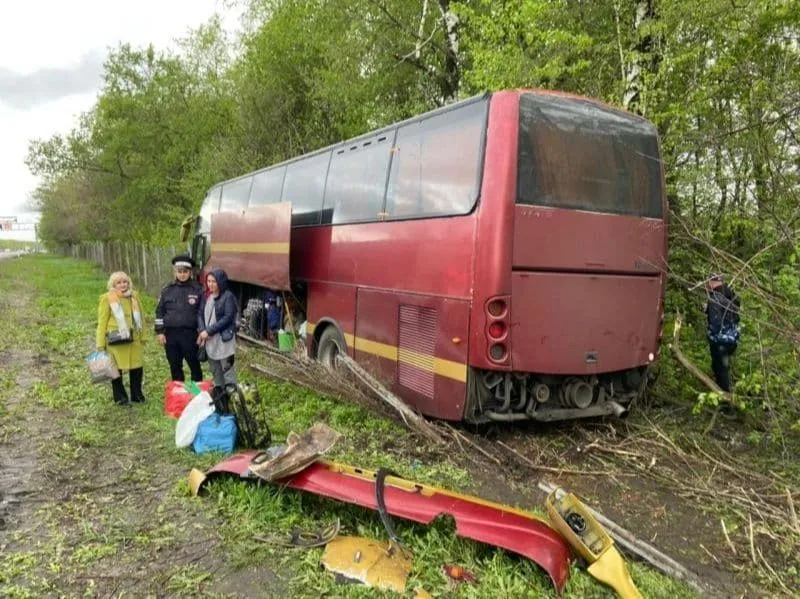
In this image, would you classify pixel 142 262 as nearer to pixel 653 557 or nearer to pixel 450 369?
pixel 450 369

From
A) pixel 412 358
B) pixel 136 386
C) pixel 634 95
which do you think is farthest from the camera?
pixel 634 95

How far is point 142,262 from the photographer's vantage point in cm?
2378

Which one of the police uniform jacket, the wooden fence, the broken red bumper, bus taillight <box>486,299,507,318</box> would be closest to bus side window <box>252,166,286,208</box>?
the police uniform jacket

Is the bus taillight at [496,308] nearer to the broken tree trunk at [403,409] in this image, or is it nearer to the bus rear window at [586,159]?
the bus rear window at [586,159]

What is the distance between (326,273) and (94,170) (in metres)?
23.8

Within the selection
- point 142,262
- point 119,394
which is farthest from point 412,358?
point 142,262

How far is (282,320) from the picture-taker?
378 inches

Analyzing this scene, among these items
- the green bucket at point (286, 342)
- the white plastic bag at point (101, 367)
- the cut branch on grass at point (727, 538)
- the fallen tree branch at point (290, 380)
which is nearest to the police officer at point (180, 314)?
the white plastic bag at point (101, 367)

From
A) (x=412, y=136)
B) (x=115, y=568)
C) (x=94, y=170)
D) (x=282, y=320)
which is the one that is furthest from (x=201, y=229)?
(x=94, y=170)

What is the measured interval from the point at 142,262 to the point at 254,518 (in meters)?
22.1

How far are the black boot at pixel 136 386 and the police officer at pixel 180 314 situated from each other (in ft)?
1.27

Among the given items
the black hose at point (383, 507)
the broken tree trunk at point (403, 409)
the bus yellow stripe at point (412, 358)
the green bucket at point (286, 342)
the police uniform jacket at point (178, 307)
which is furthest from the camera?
the green bucket at point (286, 342)

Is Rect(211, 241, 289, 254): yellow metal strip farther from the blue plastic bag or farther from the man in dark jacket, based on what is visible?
the man in dark jacket

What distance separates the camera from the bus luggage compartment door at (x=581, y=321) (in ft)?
16.7
